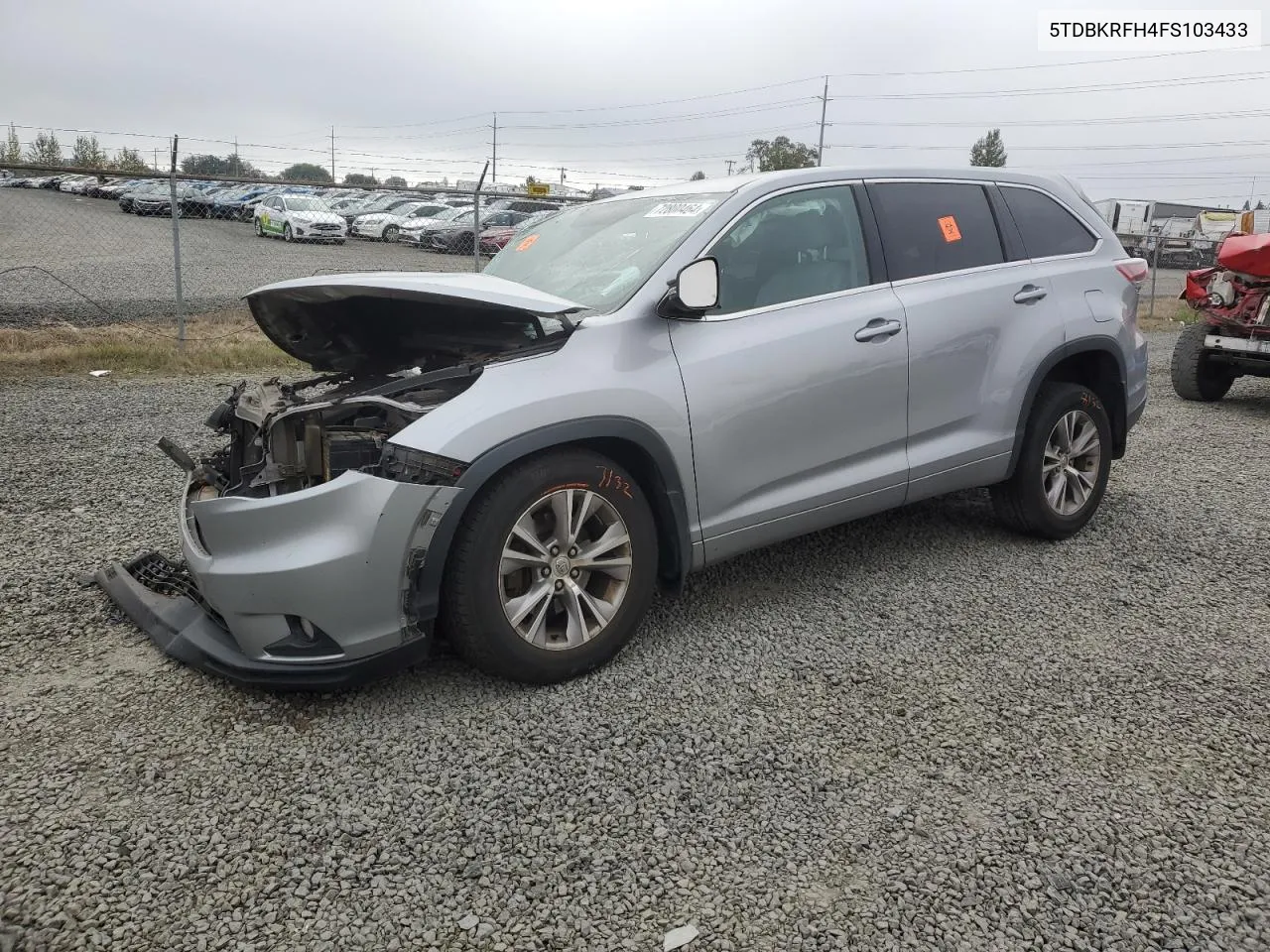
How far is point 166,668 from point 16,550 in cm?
170

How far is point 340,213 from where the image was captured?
1164 inches

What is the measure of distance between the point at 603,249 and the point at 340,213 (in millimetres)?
27989

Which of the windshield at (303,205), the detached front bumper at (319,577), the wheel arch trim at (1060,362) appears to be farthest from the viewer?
the windshield at (303,205)

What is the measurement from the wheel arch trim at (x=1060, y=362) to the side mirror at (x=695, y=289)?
1942mm

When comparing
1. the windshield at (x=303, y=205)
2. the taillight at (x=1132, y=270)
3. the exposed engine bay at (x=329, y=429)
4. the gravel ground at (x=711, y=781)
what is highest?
the windshield at (x=303, y=205)

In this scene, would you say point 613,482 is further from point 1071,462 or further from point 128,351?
point 128,351

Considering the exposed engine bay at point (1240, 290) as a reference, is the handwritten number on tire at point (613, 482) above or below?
below

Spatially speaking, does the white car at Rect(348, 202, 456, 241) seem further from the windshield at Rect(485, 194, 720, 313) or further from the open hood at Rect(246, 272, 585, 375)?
the open hood at Rect(246, 272, 585, 375)

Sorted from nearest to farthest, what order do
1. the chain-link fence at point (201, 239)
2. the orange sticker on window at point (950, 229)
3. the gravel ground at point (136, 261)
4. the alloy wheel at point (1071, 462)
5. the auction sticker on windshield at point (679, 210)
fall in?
the auction sticker on windshield at point (679, 210)
the orange sticker on window at point (950, 229)
the alloy wheel at point (1071, 462)
the chain-link fence at point (201, 239)
the gravel ground at point (136, 261)

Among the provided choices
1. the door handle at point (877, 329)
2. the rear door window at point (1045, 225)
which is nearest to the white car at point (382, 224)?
the rear door window at point (1045, 225)

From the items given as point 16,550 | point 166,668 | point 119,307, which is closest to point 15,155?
point 119,307

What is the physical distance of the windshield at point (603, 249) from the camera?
3.69m

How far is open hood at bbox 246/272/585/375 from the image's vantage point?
11.0ft

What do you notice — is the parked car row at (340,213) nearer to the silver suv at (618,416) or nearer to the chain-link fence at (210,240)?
the chain-link fence at (210,240)
